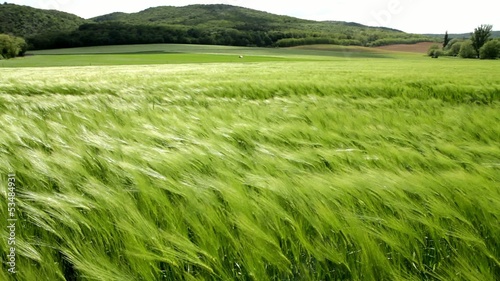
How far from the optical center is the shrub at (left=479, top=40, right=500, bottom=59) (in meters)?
61.9

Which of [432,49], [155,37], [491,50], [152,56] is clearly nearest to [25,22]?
[155,37]

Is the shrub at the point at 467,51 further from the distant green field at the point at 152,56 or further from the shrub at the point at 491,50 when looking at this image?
the distant green field at the point at 152,56

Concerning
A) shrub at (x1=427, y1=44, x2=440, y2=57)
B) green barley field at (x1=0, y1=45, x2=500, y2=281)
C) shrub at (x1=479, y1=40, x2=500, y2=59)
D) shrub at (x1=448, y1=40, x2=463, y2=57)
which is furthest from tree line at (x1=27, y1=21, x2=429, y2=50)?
green barley field at (x1=0, y1=45, x2=500, y2=281)

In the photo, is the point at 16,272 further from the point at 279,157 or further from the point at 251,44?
the point at 251,44

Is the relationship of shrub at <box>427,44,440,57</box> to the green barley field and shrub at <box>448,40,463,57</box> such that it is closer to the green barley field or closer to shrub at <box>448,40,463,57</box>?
shrub at <box>448,40,463,57</box>

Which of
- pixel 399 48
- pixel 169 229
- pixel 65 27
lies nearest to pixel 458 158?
pixel 169 229

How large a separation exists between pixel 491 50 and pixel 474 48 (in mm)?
9625

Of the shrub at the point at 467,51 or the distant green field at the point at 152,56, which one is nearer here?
the distant green field at the point at 152,56

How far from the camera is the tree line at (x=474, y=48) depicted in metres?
62.7

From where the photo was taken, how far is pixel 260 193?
1.03 meters

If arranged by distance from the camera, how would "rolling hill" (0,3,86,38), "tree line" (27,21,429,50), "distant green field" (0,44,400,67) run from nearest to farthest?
"distant green field" (0,44,400,67) → "tree line" (27,21,429,50) → "rolling hill" (0,3,86,38)

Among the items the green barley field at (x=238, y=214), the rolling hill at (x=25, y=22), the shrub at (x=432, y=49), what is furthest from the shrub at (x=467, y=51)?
the rolling hill at (x=25, y=22)

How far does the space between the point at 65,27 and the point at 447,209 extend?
9683 centimetres

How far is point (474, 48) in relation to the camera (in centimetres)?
7119
